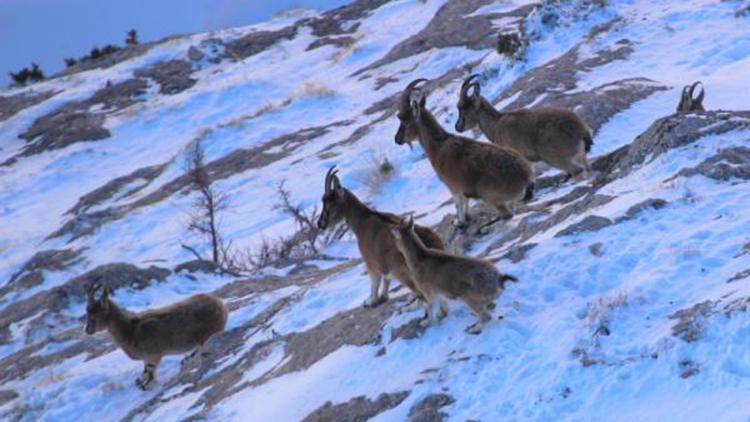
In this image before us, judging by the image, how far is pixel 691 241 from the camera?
8.28 metres

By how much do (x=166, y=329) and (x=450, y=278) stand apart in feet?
16.9

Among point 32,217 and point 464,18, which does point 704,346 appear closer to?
point 32,217

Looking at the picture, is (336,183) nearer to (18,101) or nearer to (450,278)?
(450,278)

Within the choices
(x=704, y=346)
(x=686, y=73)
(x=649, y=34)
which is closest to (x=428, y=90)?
(x=649, y=34)

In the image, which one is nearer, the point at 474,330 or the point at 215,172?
the point at 474,330

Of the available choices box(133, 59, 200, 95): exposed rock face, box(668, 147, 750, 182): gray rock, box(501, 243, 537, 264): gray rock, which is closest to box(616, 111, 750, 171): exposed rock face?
box(668, 147, 750, 182): gray rock

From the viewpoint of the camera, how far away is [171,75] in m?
39.5

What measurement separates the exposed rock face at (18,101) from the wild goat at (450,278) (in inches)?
1327

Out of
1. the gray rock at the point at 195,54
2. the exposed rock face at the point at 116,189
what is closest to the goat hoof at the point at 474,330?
the exposed rock face at the point at 116,189

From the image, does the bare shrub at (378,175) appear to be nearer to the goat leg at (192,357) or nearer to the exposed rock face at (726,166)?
the goat leg at (192,357)

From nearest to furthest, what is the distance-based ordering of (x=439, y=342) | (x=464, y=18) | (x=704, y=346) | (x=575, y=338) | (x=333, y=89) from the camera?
1. (x=704, y=346)
2. (x=575, y=338)
3. (x=439, y=342)
4. (x=333, y=89)
5. (x=464, y=18)

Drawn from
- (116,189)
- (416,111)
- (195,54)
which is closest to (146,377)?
(416,111)

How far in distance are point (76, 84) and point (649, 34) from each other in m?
28.4

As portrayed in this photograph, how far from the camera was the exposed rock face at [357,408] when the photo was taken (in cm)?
744
